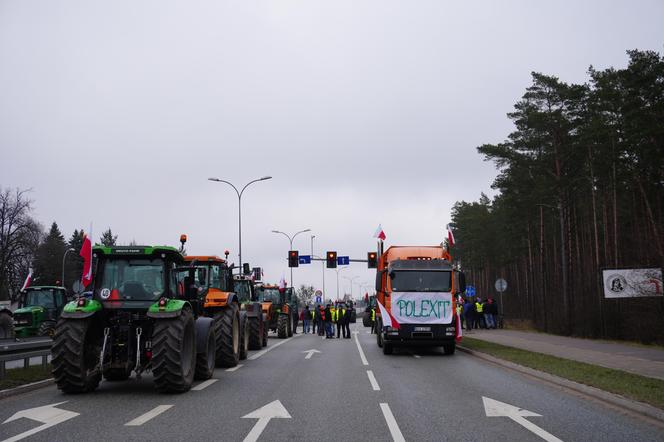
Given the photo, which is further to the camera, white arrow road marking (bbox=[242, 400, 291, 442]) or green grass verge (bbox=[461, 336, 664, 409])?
green grass verge (bbox=[461, 336, 664, 409])

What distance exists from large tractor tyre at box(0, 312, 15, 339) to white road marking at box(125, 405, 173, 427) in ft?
51.8

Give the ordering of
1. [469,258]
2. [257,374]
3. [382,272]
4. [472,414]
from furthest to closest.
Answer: [469,258] → [382,272] → [257,374] → [472,414]

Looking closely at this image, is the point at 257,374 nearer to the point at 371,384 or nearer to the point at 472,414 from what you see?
the point at 371,384

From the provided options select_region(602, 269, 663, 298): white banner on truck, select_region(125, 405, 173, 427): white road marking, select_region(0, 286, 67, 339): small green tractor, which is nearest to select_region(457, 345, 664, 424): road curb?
select_region(125, 405, 173, 427): white road marking

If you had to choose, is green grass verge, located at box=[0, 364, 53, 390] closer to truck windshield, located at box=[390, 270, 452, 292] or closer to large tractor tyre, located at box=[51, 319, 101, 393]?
large tractor tyre, located at box=[51, 319, 101, 393]

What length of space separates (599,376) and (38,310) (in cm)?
2189

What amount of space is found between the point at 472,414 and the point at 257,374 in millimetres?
6900

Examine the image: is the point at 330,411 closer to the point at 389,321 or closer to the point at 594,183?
the point at 389,321

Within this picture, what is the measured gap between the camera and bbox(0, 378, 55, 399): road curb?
1127 centimetres

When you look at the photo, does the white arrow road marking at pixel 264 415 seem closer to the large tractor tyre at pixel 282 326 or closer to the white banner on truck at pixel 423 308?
the white banner on truck at pixel 423 308

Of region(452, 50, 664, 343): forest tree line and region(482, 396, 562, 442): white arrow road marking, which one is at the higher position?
region(452, 50, 664, 343): forest tree line

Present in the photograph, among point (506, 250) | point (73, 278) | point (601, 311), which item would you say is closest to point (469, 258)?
point (506, 250)

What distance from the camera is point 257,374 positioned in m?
15.0

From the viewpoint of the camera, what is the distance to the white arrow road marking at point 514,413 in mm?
7910
